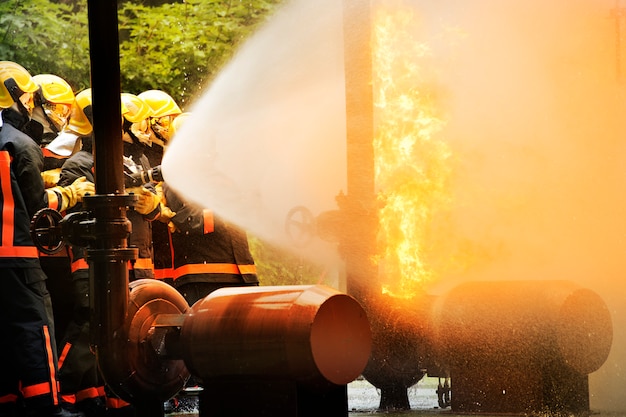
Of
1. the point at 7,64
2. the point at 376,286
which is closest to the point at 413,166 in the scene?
the point at 376,286

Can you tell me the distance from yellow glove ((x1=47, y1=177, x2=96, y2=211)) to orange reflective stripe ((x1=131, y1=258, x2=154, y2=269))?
0.64 metres

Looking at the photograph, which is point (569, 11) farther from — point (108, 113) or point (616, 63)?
point (108, 113)

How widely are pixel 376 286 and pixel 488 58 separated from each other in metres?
2.26

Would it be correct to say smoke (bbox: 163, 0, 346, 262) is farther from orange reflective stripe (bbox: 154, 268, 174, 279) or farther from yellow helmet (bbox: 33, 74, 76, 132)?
yellow helmet (bbox: 33, 74, 76, 132)

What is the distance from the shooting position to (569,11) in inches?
358

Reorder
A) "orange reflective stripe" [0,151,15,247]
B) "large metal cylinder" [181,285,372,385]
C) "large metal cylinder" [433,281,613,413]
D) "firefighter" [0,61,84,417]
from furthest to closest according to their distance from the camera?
"orange reflective stripe" [0,151,15,247]
"large metal cylinder" [433,281,613,413]
"firefighter" [0,61,84,417]
"large metal cylinder" [181,285,372,385]

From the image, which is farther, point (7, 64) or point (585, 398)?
point (7, 64)

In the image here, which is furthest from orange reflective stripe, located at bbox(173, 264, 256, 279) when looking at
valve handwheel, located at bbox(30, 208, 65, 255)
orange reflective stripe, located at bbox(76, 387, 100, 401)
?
valve handwheel, located at bbox(30, 208, 65, 255)

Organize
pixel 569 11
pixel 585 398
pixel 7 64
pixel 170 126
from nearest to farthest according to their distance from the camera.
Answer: pixel 585 398, pixel 7 64, pixel 569 11, pixel 170 126

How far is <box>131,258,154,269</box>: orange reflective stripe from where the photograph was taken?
875 cm

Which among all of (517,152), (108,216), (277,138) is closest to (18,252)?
(108,216)

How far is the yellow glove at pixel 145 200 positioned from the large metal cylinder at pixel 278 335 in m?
3.68

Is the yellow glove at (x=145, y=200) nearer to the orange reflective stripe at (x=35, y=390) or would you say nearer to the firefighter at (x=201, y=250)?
the firefighter at (x=201, y=250)

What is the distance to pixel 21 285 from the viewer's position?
→ 7.39 m
